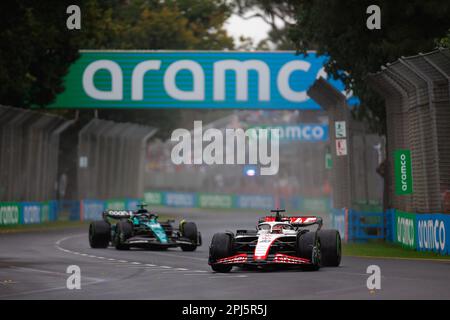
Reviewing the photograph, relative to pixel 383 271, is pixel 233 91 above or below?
above

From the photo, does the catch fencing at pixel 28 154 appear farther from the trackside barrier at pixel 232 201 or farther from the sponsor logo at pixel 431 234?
the trackside barrier at pixel 232 201

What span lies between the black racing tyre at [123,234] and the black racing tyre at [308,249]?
347 inches

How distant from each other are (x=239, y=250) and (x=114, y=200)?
36995 mm

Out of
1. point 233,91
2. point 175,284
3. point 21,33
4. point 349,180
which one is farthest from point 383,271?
point 233,91

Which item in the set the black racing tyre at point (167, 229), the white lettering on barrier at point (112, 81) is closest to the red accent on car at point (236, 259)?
the black racing tyre at point (167, 229)

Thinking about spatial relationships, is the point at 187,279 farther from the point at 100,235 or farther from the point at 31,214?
the point at 31,214

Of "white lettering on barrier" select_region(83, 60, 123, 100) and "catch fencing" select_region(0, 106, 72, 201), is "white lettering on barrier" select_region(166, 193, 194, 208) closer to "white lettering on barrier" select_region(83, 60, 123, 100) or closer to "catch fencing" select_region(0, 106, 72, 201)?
"catch fencing" select_region(0, 106, 72, 201)

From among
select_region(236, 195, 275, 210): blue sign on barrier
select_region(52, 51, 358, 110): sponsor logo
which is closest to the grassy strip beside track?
select_region(52, 51, 358, 110): sponsor logo

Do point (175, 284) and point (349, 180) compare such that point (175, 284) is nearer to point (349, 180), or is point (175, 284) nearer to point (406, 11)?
point (406, 11)

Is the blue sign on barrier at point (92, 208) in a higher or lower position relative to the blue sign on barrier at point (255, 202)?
lower

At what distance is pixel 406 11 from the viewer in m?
29.3

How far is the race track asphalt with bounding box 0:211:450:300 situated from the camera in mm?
15812

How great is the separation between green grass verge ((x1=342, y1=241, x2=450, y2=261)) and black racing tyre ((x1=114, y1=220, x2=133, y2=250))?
5.45m

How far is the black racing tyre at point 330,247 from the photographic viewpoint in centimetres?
2162
